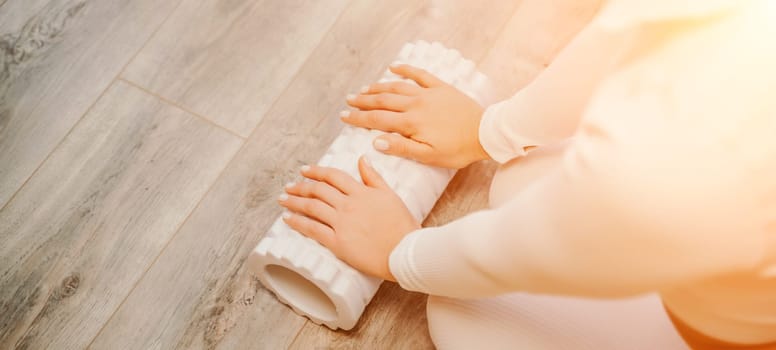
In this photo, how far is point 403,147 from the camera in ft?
2.88

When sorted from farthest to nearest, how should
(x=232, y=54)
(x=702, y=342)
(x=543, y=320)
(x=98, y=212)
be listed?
(x=232, y=54) → (x=98, y=212) → (x=543, y=320) → (x=702, y=342)

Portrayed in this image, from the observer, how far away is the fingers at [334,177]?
33.3 inches

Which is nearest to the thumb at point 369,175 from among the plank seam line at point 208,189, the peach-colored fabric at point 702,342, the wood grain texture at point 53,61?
the plank seam line at point 208,189

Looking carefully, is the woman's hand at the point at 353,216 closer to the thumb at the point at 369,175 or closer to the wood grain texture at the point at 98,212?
the thumb at the point at 369,175

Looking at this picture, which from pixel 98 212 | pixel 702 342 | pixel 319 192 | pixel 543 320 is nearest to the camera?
pixel 702 342

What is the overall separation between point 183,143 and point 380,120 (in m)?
0.35

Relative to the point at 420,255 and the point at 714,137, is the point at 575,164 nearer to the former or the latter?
the point at 714,137

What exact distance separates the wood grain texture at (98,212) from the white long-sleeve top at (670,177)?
0.63m

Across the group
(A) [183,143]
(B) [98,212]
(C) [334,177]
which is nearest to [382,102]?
(C) [334,177]

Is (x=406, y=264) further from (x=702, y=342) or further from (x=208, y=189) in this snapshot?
(x=208, y=189)

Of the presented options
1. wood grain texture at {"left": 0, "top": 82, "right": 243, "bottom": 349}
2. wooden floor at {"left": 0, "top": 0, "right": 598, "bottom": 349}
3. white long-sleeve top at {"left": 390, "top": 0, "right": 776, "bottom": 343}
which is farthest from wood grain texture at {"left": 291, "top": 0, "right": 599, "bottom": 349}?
→ white long-sleeve top at {"left": 390, "top": 0, "right": 776, "bottom": 343}

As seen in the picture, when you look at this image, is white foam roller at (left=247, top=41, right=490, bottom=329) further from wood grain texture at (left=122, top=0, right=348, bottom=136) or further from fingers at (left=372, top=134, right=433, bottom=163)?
wood grain texture at (left=122, top=0, right=348, bottom=136)

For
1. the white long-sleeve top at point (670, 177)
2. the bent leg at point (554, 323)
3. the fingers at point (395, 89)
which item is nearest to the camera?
the white long-sleeve top at point (670, 177)

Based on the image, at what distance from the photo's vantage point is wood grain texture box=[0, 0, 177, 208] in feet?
3.38
